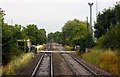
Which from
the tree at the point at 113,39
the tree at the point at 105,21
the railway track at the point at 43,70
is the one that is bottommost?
the railway track at the point at 43,70

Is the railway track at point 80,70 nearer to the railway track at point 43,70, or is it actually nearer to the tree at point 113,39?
the railway track at point 43,70

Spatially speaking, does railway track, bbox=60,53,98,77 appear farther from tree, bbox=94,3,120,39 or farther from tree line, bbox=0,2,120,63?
tree, bbox=94,3,120,39

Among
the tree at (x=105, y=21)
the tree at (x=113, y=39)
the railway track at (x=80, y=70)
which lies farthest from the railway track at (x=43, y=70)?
the tree at (x=105, y=21)

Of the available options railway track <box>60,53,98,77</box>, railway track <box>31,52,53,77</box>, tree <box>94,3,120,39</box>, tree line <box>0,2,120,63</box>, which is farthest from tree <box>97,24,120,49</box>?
tree <box>94,3,120,39</box>

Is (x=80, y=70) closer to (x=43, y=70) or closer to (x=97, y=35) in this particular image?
(x=43, y=70)

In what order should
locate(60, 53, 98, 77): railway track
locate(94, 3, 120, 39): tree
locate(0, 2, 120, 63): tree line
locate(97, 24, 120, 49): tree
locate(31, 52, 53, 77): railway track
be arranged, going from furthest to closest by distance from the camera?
1. locate(94, 3, 120, 39): tree
2. locate(97, 24, 120, 49): tree
3. locate(0, 2, 120, 63): tree line
4. locate(60, 53, 98, 77): railway track
5. locate(31, 52, 53, 77): railway track

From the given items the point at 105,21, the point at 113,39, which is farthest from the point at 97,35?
the point at 113,39

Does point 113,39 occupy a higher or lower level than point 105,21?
lower

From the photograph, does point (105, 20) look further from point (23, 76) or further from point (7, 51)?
point (23, 76)

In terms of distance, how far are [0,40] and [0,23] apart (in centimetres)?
141

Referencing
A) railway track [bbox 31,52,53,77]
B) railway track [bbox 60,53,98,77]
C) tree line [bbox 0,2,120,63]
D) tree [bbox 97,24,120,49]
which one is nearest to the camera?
railway track [bbox 31,52,53,77]

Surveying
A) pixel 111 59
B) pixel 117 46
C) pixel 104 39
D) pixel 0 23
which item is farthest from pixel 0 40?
pixel 104 39

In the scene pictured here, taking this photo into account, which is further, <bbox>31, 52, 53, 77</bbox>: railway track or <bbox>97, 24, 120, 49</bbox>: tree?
<bbox>97, 24, 120, 49</bbox>: tree

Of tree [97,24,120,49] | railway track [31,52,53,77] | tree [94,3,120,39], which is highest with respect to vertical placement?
tree [94,3,120,39]
